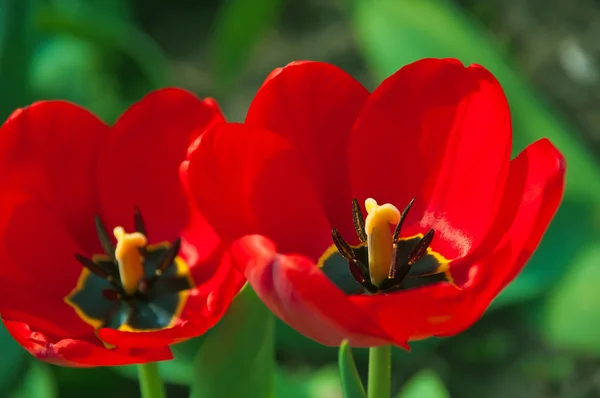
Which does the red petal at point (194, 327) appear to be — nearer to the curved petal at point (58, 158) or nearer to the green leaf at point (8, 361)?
the curved petal at point (58, 158)

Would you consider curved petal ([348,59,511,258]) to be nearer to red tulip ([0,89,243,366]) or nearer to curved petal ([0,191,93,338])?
red tulip ([0,89,243,366])

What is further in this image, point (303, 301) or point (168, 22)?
point (168, 22)

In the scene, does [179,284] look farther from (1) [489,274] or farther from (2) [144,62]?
(2) [144,62]

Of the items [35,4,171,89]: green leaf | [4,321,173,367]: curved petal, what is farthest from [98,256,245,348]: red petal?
[35,4,171,89]: green leaf

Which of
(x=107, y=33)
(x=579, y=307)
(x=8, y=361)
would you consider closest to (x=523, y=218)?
Answer: (x=8, y=361)

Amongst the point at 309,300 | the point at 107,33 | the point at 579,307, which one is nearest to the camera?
the point at 309,300

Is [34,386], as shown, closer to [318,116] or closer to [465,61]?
[318,116]

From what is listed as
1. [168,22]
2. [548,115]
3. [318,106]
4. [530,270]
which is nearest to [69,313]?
[318,106]
